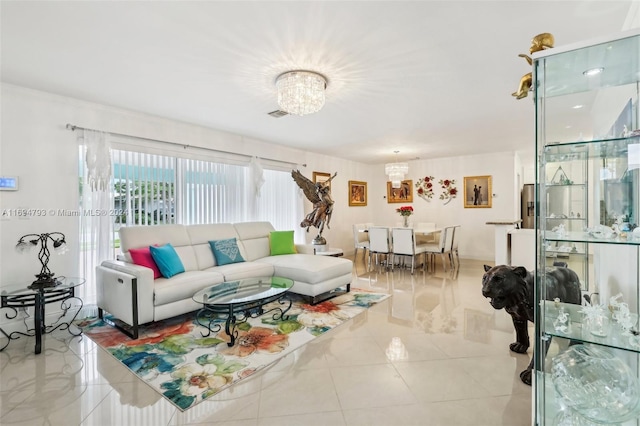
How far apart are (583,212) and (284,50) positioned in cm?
216

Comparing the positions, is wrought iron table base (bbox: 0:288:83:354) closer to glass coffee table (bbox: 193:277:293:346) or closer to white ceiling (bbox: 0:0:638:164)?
glass coffee table (bbox: 193:277:293:346)

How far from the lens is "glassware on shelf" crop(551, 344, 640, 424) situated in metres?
1.24

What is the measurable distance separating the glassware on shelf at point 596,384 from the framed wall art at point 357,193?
6.53 metres

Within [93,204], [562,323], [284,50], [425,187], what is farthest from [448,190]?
[93,204]

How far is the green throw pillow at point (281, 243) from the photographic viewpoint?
15.3ft

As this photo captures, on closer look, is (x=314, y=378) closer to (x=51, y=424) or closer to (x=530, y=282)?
(x=51, y=424)

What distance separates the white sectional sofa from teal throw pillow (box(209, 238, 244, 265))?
73 millimetres

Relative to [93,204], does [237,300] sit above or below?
below

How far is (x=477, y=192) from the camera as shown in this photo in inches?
275

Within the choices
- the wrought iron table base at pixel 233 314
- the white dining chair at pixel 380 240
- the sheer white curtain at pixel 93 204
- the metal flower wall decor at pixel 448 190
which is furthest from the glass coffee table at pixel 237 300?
the metal flower wall decor at pixel 448 190

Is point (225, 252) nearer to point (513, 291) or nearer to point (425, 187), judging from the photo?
point (513, 291)

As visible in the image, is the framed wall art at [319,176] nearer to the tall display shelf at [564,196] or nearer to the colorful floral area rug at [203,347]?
the colorful floral area rug at [203,347]

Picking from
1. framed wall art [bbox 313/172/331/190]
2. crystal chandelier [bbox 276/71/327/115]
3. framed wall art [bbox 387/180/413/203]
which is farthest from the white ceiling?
framed wall art [bbox 387/180/413/203]

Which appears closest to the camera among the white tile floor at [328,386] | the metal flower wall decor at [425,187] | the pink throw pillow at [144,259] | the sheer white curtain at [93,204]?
the white tile floor at [328,386]
